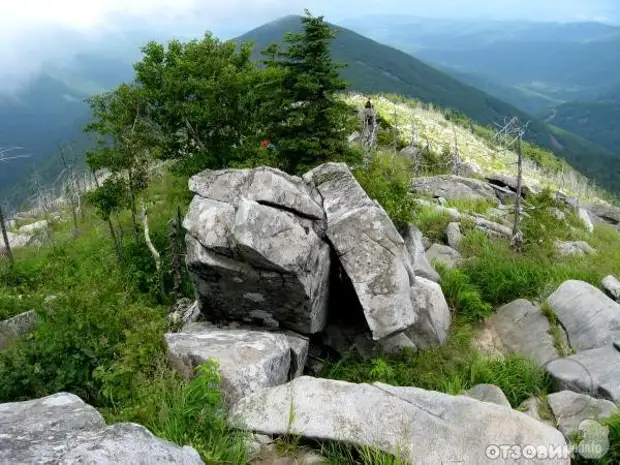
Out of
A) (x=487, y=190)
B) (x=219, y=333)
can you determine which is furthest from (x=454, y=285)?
(x=487, y=190)

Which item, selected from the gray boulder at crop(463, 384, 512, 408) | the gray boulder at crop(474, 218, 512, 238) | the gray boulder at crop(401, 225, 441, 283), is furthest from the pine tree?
the gray boulder at crop(463, 384, 512, 408)

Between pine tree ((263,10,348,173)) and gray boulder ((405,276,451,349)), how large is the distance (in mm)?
6967

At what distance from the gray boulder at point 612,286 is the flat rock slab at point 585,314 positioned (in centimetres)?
165

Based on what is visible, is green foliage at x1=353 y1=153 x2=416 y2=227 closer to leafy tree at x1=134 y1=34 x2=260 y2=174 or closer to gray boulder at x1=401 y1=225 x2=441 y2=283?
gray boulder at x1=401 y1=225 x2=441 y2=283

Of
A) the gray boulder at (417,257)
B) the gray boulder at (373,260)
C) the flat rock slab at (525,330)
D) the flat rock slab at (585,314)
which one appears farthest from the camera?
the gray boulder at (417,257)

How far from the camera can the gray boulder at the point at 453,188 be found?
2578 centimetres

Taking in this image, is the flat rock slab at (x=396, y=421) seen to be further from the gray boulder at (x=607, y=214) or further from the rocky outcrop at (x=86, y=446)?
the gray boulder at (x=607, y=214)

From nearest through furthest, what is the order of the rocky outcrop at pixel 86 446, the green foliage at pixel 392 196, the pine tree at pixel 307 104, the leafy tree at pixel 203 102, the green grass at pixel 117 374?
the rocky outcrop at pixel 86 446 → the green grass at pixel 117 374 → the green foliage at pixel 392 196 → the pine tree at pixel 307 104 → the leafy tree at pixel 203 102

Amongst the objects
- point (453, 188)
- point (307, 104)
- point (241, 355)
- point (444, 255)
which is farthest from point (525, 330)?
point (453, 188)

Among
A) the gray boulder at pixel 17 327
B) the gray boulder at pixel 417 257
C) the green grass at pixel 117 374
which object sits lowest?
the gray boulder at pixel 17 327

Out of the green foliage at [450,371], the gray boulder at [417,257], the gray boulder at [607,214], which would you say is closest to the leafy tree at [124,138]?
A: the gray boulder at [417,257]

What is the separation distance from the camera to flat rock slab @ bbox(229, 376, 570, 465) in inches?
257

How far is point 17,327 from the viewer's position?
14.6 m

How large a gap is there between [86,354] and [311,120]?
11422 millimetres
